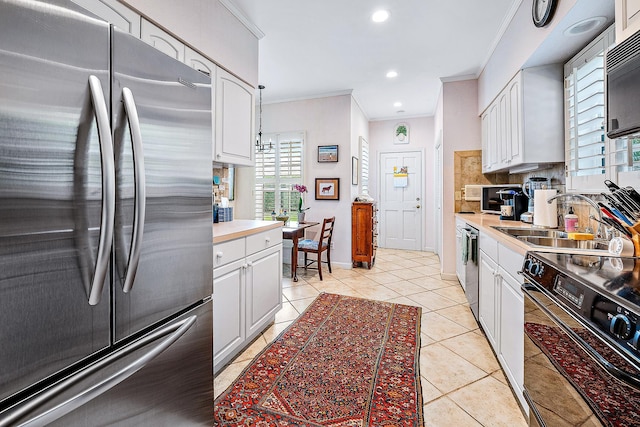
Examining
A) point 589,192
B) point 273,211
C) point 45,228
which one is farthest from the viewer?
point 273,211

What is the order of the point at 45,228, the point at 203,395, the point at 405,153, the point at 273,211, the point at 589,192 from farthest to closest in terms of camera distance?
the point at 405,153 < the point at 273,211 < the point at 589,192 < the point at 203,395 < the point at 45,228

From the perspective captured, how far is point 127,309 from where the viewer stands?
→ 94 cm

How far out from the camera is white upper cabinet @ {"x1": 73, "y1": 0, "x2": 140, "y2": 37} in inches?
57.6

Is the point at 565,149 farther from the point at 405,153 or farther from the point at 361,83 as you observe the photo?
the point at 405,153

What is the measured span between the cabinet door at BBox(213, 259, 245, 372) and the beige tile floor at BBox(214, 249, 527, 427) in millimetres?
178

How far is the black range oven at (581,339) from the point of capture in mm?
785

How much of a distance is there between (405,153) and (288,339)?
483 centimetres

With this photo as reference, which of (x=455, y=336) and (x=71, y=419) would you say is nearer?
(x=71, y=419)

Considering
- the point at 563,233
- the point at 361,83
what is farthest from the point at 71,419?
the point at 361,83

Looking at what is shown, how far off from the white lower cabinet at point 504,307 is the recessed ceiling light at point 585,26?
1451 mm

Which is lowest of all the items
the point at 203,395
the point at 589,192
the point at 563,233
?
the point at 203,395

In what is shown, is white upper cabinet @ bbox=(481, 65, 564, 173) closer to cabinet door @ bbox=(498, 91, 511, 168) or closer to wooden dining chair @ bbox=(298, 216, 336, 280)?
cabinet door @ bbox=(498, 91, 511, 168)

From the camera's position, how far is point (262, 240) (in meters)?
2.33

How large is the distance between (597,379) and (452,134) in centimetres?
368
